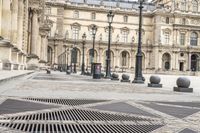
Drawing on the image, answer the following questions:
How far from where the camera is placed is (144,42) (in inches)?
4648

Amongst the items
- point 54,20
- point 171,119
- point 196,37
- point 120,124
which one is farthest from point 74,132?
point 196,37

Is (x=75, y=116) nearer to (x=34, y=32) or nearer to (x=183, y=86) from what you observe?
(x=183, y=86)

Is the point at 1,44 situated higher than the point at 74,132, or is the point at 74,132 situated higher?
the point at 1,44

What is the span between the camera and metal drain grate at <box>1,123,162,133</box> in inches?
208

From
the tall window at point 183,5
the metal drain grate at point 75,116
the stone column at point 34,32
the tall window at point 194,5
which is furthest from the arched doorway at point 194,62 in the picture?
the metal drain grate at point 75,116

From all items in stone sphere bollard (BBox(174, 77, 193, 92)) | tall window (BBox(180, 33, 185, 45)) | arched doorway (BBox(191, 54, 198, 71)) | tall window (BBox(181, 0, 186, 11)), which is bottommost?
stone sphere bollard (BBox(174, 77, 193, 92))

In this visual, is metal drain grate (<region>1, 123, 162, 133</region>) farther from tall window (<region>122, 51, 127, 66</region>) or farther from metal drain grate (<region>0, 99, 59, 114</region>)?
tall window (<region>122, 51, 127, 66</region>)

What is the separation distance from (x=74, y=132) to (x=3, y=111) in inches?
78.1

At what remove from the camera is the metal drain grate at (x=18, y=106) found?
6.88m

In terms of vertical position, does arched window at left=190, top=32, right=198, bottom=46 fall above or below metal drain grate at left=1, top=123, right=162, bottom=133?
above

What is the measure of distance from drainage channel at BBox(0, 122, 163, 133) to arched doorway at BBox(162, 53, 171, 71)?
374ft

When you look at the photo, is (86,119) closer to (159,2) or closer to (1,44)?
(1,44)

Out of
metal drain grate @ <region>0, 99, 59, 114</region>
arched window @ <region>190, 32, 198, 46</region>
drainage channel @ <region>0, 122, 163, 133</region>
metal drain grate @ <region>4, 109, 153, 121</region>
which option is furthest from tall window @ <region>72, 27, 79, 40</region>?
drainage channel @ <region>0, 122, 163, 133</region>

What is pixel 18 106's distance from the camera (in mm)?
7664
